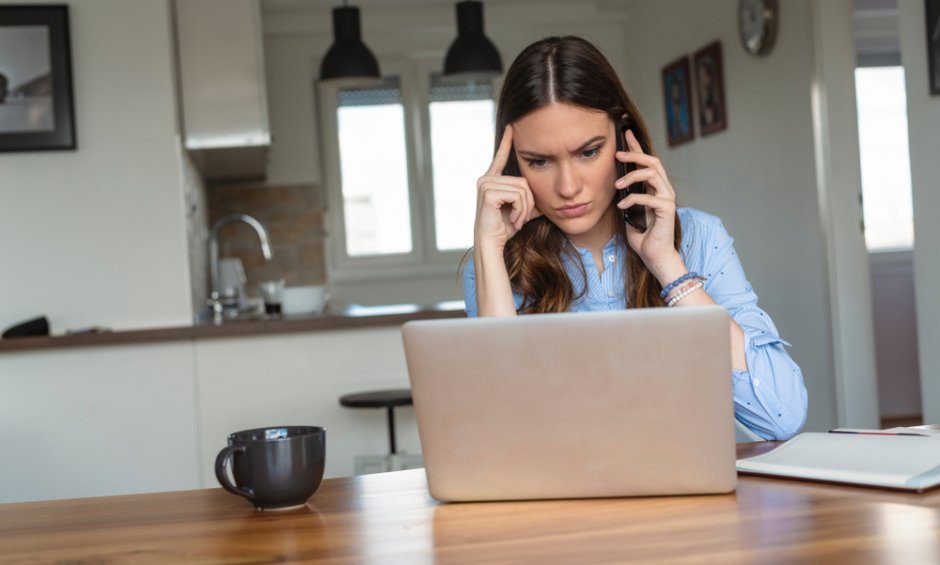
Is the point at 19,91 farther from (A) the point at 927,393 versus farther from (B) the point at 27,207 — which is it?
(A) the point at 927,393

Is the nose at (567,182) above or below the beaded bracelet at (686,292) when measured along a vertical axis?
above

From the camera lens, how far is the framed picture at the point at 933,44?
3461 millimetres

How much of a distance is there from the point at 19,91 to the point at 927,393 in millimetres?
3154

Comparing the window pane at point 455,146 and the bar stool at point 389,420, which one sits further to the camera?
the window pane at point 455,146

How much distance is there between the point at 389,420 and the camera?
3533 millimetres

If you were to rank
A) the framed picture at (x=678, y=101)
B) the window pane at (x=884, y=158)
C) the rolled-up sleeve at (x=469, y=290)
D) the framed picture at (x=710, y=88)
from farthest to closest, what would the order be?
the window pane at (x=884, y=158)
the framed picture at (x=678, y=101)
the framed picture at (x=710, y=88)
the rolled-up sleeve at (x=469, y=290)

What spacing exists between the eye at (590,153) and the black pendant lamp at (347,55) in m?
3.13

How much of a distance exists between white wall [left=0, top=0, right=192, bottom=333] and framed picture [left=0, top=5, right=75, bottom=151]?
45 mm

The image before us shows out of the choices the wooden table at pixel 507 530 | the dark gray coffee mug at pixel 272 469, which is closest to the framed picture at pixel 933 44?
the wooden table at pixel 507 530

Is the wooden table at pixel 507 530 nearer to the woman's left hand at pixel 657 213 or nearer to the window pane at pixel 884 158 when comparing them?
the woman's left hand at pixel 657 213

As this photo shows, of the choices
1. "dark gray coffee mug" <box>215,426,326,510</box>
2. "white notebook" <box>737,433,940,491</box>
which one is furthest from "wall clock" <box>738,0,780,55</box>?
"dark gray coffee mug" <box>215,426,326,510</box>

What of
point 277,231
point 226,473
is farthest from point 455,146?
point 226,473

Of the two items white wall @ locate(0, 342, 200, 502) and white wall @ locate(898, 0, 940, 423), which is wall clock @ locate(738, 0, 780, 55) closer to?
white wall @ locate(898, 0, 940, 423)

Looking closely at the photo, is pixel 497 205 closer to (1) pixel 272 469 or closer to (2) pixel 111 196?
(1) pixel 272 469
